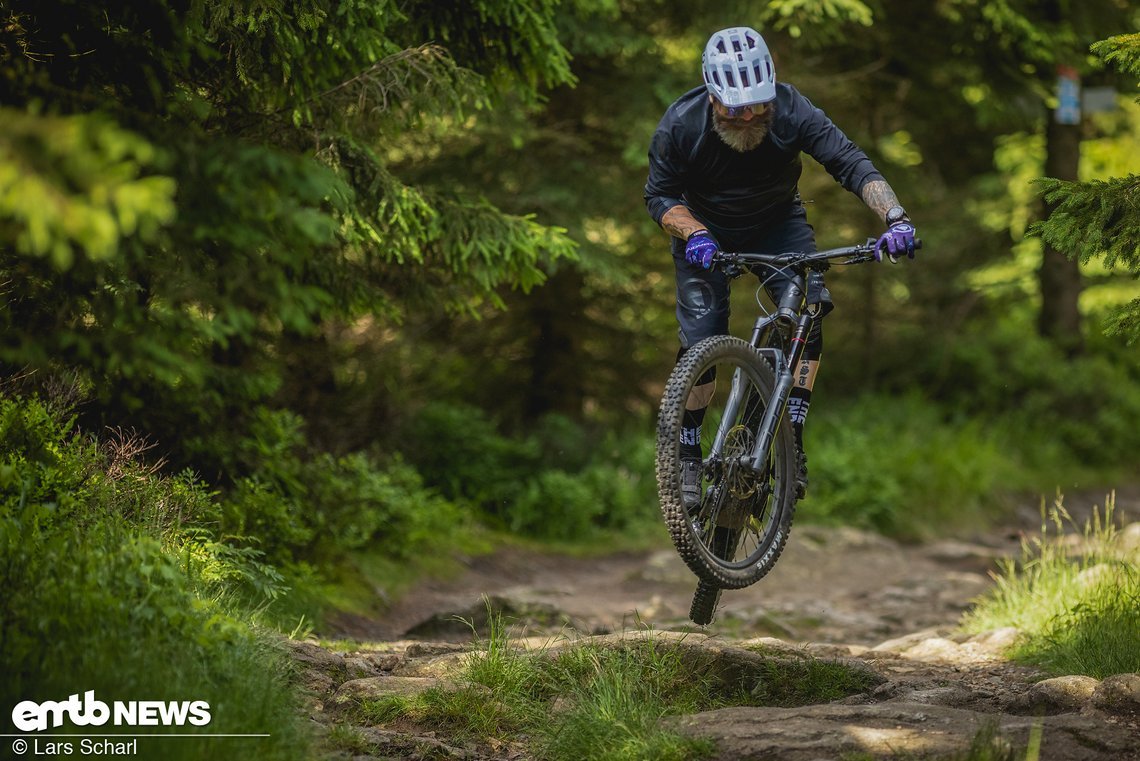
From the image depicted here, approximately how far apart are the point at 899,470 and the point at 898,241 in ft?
27.0

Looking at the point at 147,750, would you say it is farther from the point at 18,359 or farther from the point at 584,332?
the point at 584,332

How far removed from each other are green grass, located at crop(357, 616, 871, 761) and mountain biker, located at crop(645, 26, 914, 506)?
80cm

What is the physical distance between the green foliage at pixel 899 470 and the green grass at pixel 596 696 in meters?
7.19

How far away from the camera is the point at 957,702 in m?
4.91

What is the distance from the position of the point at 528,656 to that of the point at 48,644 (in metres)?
2.05

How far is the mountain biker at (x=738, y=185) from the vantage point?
521 centimetres

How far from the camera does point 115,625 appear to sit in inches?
152

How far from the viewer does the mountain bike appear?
16.5 feet

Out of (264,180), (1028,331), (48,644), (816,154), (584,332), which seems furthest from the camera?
(1028,331)

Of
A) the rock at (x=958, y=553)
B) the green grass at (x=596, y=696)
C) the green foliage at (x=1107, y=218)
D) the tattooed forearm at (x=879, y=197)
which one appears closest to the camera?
the green grass at (x=596, y=696)

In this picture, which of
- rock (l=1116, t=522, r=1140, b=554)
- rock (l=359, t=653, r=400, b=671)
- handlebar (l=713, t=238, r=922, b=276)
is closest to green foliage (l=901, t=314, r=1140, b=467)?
rock (l=1116, t=522, r=1140, b=554)

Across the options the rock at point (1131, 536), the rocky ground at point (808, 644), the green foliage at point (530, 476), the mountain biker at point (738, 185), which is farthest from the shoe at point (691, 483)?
the green foliage at point (530, 476)

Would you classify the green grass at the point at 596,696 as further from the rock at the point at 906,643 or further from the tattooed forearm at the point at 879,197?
the tattooed forearm at the point at 879,197

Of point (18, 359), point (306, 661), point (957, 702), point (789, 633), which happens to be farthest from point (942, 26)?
point (18, 359)
